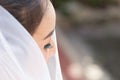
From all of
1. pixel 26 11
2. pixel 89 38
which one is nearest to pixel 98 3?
pixel 89 38

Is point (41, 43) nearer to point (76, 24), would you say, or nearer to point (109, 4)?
point (76, 24)

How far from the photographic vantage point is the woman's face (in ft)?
5.13

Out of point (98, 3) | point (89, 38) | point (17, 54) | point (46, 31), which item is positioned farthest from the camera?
point (98, 3)

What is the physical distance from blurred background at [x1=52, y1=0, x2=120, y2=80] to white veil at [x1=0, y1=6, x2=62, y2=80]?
4.40m

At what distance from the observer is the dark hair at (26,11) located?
1467 mm

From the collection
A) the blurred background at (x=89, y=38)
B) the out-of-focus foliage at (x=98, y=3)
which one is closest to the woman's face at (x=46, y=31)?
the blurred background at (x=89, y=38)

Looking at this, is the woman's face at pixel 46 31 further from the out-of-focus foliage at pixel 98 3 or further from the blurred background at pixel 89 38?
the out-of-focus foliage at pixel 98 3

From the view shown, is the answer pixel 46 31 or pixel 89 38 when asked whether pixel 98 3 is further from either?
pixel 46 31

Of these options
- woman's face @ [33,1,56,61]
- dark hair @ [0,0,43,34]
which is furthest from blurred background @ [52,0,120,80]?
dark hair @ [0,0,43,34]

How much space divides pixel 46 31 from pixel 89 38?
7.04 meters

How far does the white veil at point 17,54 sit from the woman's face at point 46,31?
122 mm

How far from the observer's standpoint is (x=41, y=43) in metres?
1.61

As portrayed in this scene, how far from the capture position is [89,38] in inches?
339

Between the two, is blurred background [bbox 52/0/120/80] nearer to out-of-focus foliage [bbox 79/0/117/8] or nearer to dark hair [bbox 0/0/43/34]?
out-of-focus foliage [bbox 79/0/117/8]
